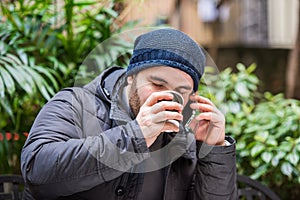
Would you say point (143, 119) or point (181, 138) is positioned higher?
point (143, 119)

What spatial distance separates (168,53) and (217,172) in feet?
1.67

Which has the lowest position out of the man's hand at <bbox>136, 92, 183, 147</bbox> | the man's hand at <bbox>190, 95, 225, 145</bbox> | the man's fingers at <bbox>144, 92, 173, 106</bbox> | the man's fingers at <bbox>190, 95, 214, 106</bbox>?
the man's hand at <bbox>190, 95, 225, 145</bbox>

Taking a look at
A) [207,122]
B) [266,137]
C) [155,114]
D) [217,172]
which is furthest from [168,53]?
[266,137]

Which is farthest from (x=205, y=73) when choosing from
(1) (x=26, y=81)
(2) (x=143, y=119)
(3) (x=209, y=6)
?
(3) (x=209, y=6)

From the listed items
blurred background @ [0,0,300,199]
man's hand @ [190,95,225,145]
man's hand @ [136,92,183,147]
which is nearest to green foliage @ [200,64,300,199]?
blurred background @ [0,0,300,199]

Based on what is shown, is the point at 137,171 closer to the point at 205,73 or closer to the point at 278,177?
the point at 205,73

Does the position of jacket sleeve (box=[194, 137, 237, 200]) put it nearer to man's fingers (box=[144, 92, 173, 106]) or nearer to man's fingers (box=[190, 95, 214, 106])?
man's fingers (box=[190, 95, 214, 106])

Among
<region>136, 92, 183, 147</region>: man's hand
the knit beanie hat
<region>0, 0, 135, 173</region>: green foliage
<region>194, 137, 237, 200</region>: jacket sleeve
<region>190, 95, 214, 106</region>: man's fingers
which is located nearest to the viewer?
<region>136, 92, 183, 147</region>: man's hand

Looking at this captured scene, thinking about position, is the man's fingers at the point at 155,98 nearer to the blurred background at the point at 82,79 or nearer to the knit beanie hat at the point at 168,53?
the knit beanie hat at the point at 168,53

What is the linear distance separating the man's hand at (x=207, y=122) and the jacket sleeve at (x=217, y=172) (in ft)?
0.10

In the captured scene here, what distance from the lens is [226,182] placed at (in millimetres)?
1863

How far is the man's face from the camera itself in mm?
1581

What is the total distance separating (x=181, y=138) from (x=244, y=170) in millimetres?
922

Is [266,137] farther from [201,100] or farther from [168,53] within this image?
[168,53]
